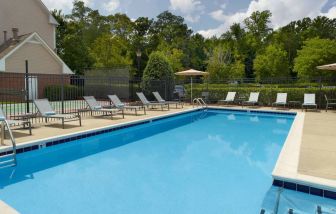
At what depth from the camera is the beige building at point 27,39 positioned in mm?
21141

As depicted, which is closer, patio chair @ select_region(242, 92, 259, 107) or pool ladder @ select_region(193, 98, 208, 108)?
patio chair @ select_region(242, 92, 259, 107)

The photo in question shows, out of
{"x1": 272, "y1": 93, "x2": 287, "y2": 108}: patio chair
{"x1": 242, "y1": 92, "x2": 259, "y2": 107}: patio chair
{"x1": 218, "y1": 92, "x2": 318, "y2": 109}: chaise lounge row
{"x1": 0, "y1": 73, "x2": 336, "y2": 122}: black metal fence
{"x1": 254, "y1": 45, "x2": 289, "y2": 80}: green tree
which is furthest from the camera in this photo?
{"x1": 254, "y1": 45, "x2": 289, "y2": 80}: green tree

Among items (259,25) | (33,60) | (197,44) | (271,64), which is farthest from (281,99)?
(197,44)

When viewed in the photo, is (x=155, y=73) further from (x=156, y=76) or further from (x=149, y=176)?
(x=149, y=176)

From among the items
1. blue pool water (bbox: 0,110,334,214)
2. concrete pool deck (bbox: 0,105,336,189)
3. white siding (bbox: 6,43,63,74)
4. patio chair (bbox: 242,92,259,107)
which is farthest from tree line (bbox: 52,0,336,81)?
blue pool water (bbox: 0,110,334,214)

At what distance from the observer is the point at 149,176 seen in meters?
5.70

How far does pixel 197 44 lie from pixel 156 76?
31.0 metres

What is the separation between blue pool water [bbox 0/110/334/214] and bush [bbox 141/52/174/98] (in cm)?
917

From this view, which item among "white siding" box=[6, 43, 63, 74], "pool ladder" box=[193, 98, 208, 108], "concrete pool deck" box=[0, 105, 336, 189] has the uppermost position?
"white siding" box=[6, 43, 63, 74]

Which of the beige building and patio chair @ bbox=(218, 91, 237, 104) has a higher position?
the beige building

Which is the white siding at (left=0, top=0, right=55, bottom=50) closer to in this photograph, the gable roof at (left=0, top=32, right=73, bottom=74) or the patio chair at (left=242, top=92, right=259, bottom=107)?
the gable roof at (left=0, top=32, right=73, bottom=74)

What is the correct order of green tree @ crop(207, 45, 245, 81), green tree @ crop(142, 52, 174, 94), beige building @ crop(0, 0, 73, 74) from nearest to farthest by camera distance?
1. green tree @ crop(142, 52, 174, 94)
2. beige building @ crop(0, 0, 73, 74)
3. green tree @ crop(207, 45, 245, 81)

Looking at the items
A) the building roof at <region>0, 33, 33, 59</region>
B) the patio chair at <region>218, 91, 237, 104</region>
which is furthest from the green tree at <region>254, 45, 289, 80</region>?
the building roof at <region>0, 33, 33, 59</region>

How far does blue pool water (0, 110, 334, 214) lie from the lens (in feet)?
14.3
